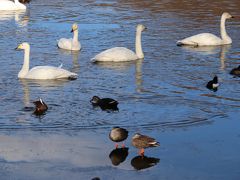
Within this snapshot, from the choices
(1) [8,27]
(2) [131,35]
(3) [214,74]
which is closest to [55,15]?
(1) [8,27]

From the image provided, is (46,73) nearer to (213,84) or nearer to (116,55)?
(116,55)

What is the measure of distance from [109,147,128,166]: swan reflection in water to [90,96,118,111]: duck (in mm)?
2234

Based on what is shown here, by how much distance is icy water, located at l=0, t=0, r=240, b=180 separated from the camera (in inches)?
384

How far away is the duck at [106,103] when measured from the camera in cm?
1258

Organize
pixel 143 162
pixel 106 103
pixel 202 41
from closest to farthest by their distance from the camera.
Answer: pixel 143 162 → pixel 106 103 → pixel 202 41

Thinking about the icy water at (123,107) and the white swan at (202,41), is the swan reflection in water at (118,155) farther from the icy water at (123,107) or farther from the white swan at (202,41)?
the white swan at (202,41)

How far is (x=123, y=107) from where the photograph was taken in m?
12.8

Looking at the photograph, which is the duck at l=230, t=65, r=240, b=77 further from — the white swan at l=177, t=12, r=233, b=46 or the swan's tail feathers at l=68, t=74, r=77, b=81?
the white swan at l=177, t=12, r=233, b=46

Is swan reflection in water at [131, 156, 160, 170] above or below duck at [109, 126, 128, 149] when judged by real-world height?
below

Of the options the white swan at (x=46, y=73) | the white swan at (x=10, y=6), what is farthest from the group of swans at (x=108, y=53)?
the white swan at (x=10, y=6)

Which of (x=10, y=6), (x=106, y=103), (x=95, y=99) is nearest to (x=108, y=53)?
(x=95, y=99)

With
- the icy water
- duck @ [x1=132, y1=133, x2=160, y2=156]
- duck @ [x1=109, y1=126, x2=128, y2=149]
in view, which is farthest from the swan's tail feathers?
duck @ [x1=132, y1=133, x2=160, y2=156]

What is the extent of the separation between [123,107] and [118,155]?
269 cm

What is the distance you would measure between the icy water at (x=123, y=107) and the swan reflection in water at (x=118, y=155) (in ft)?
0.09
